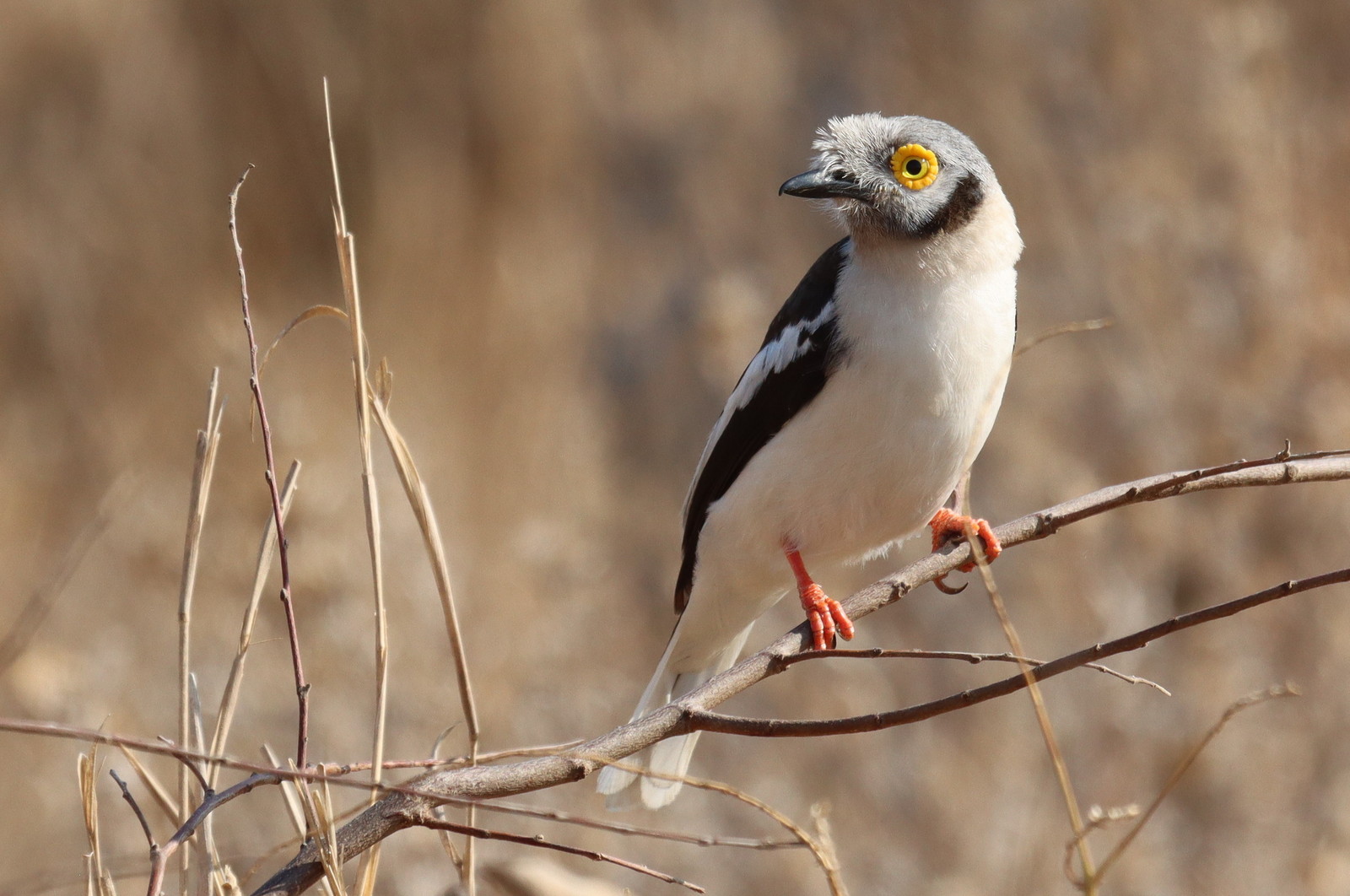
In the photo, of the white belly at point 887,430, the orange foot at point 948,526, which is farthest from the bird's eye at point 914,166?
the orange foot at point 948,526

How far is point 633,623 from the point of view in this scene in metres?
7.12

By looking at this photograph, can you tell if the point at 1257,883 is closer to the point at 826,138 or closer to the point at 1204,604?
the point at 1204,604

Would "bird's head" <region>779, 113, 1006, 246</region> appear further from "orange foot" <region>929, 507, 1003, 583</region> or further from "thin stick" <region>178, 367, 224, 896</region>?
"thin stick" <region>178, 367, 224, 896</region>

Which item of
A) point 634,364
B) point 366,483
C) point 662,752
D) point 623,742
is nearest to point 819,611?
point 662,752

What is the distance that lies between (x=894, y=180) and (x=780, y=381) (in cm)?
63

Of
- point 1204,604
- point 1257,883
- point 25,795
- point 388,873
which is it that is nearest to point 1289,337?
point 1204,604

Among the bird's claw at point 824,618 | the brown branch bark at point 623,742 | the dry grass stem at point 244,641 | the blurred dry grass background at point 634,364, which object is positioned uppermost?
the blurred dry grass background at point 634,364

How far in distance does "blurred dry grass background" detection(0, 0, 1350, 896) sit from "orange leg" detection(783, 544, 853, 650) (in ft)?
11.4

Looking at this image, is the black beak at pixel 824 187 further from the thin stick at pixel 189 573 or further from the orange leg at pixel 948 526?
the thin stick at pixel 189 573

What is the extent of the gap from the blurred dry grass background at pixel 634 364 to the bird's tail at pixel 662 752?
301 cm

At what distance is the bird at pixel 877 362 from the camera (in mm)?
3068

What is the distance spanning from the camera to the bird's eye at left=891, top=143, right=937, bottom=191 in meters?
3.14

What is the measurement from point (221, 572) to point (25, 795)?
1.69 metres

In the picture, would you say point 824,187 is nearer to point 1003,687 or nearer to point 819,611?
point 819,611
